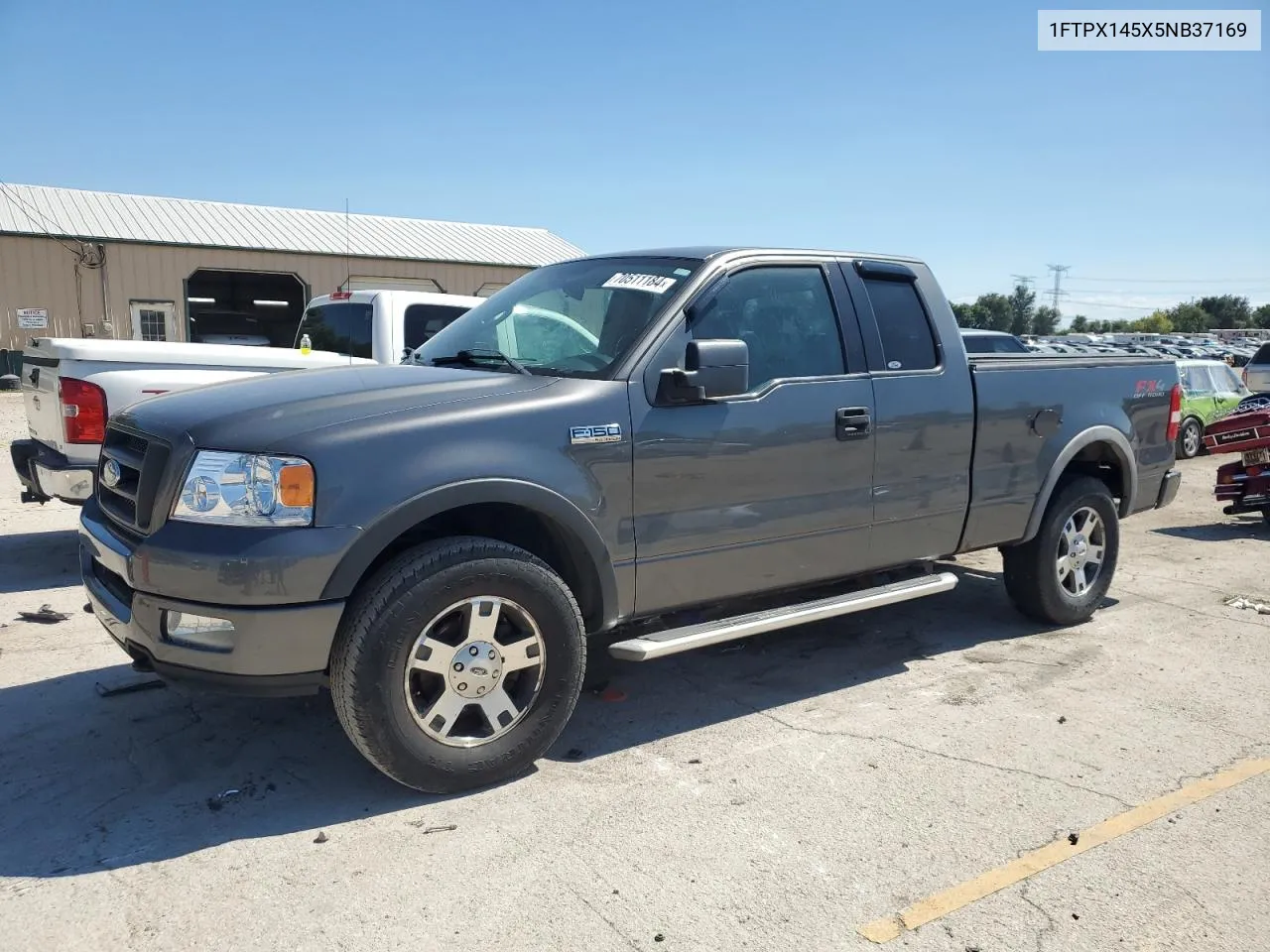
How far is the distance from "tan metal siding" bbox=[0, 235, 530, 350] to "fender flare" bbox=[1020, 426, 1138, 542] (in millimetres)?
23233

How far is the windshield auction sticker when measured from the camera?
167 inches

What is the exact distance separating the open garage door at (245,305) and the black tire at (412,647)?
79.3ft

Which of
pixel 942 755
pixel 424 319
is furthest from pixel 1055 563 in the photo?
pixel 424 319

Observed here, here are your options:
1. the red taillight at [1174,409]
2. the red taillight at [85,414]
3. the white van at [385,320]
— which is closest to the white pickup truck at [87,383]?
the red taillight at [85,414]

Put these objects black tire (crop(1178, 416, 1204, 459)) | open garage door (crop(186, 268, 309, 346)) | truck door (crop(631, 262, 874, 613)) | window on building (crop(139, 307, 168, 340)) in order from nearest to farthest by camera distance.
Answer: truck door (crop(631, 262, 874, 613)), black tire (crop(1178, 416, 1204, 459)), window on building (crop(139, 307, 168, 340)), open garage door (crop(186, 268, 309, 346))

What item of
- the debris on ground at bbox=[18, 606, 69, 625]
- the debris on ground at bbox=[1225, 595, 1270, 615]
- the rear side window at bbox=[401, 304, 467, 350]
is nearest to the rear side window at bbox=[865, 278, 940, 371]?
the debris on ground at bbox=[1225, 595, 1270, 615]

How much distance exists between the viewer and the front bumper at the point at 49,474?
607 centimetres

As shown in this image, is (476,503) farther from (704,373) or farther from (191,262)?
(191,262)

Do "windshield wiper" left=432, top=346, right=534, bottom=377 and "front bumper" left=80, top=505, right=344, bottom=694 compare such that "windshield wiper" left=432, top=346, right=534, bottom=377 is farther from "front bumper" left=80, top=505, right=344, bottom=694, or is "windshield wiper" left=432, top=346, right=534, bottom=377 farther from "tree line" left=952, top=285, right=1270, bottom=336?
"tree line" left=952, top=285, right=1270, bottom=336

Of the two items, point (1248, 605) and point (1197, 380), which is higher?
point (1197, 380)

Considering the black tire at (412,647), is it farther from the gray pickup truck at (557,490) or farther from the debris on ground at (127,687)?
the debris on ground at (127,687)

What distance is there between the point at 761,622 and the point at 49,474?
466cm

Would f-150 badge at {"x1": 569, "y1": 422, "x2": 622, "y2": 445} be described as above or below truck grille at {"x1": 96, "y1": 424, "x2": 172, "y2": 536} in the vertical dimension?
above

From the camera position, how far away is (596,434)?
3777mm
